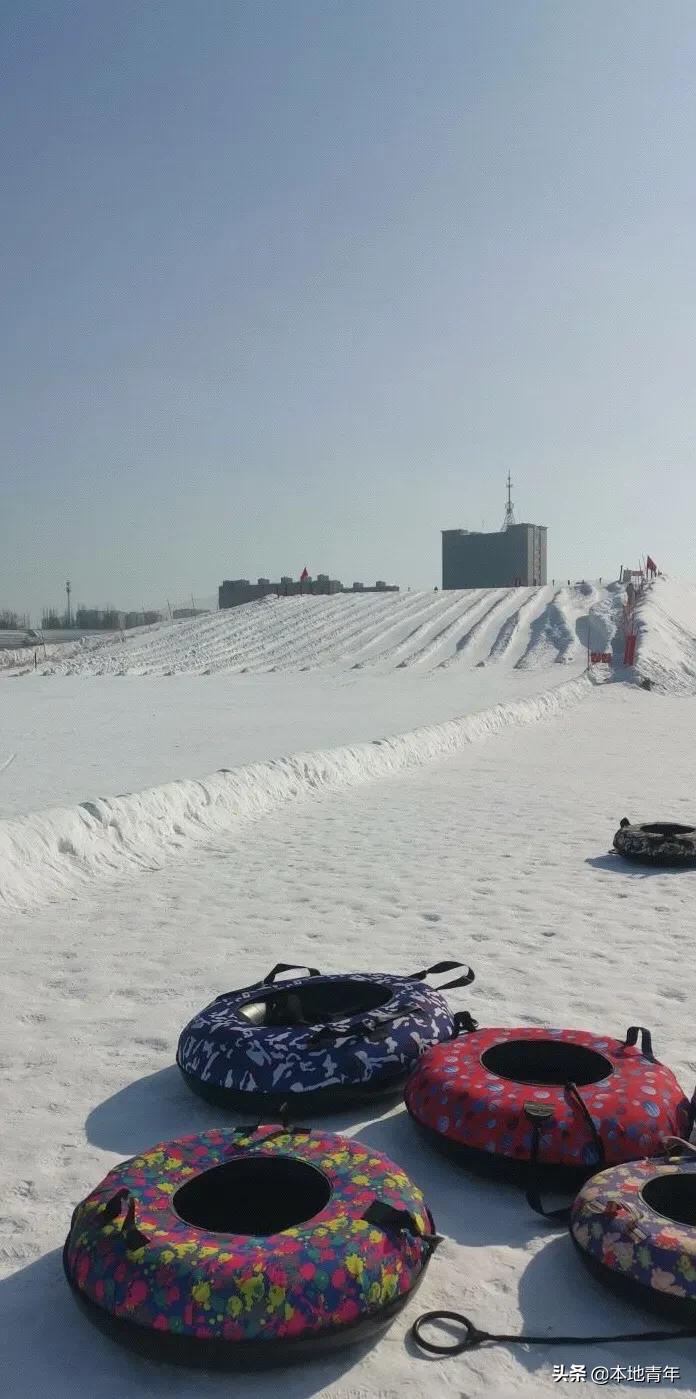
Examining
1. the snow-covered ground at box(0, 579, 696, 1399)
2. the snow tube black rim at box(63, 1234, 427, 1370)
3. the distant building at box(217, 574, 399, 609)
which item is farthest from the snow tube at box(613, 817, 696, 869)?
the distant building at box(217, 574, 399, 609)

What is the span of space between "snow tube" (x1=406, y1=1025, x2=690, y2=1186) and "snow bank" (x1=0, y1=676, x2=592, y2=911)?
4039 mm

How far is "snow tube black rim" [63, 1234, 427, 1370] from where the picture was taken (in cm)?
238

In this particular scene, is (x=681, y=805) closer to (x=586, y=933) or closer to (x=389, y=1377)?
(x=586, y=933)

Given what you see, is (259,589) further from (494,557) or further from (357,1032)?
(357,1032)

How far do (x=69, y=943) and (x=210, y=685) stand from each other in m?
21.6

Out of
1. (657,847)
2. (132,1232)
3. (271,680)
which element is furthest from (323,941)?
(271,680)

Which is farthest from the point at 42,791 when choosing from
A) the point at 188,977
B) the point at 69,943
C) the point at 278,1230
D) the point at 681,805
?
the point at 278,1230

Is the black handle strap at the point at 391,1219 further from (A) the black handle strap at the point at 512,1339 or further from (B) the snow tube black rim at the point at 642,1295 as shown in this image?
(B) the snow tube black rim at the point at 642,1295

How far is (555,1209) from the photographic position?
319 centimetres

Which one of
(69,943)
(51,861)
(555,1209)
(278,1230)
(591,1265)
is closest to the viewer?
(591,1265)

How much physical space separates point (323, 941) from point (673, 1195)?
323cm

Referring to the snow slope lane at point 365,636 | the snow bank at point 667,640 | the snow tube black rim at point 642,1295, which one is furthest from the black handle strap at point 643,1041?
the snow slope lane at point 365,636

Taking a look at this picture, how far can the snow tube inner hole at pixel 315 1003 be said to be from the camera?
4.28m

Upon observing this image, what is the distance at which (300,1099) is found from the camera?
12.3 ft
